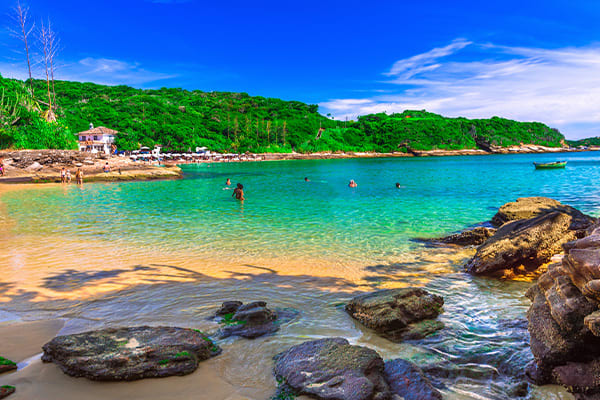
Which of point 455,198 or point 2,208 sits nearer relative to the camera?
point 2,208

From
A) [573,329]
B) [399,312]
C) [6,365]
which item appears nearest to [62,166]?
[6,365]

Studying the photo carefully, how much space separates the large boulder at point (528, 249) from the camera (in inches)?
330

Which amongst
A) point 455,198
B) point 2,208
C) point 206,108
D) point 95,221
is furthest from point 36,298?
point 206,108

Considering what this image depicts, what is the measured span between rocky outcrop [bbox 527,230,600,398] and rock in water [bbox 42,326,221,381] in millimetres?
4021

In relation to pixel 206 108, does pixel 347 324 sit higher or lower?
lower

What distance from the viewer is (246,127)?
14875cm

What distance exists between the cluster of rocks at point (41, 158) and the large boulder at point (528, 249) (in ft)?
171

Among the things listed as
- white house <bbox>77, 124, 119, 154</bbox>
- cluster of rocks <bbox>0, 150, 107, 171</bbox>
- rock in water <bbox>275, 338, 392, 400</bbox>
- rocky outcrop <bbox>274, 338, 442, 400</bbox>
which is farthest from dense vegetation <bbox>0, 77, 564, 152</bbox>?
rocky outcrop <bbox>274, 338, 442, 400</bbox>

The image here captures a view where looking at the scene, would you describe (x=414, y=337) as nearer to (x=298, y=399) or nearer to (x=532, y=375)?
(x=532, y=375)

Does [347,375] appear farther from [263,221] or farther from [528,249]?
[263,221]

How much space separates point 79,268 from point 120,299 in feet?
10.3

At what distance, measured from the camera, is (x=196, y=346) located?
4594 millimetres

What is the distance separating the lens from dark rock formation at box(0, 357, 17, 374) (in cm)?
411

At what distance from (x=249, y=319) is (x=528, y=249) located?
6.87 meters
